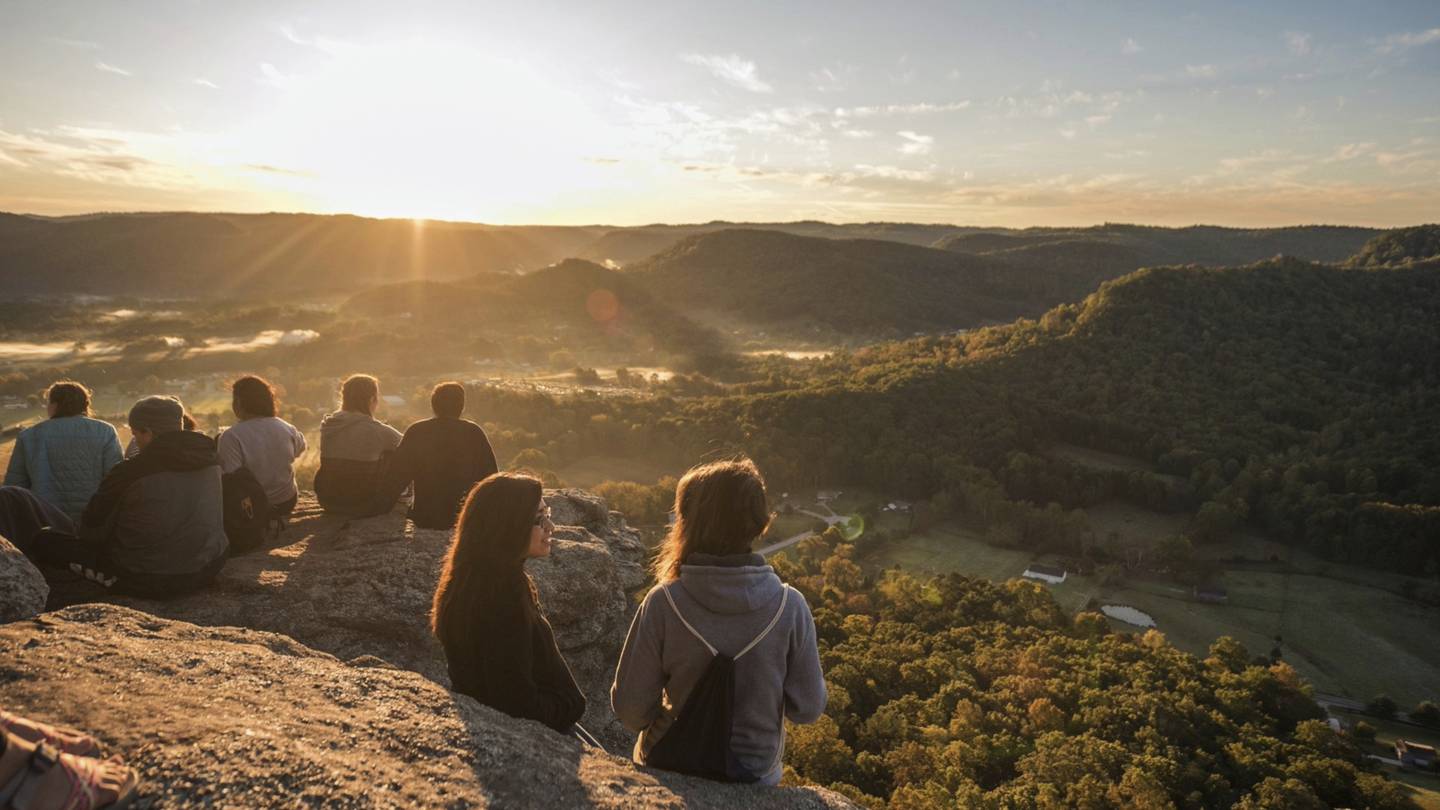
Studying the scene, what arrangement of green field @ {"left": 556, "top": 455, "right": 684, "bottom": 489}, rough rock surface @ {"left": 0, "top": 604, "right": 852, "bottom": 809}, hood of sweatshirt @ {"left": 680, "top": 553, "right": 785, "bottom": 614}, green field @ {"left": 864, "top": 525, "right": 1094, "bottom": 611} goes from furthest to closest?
green field @ {"left": 556, "top": 455, "right": 684, "bottom": 489} < green field @ {"left": 864, "top": 525, "right": 1094, "bottom": 611} < hood of sweatshirt @ {"left": 680, "top": 553, "right": 785, "bottom": 614} < rough rock surface @ {"left": 0, "top": 604, "right": 852, "bottom": 809}

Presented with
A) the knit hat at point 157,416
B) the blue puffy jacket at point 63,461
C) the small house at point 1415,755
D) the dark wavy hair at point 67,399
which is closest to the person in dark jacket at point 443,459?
the knit hat at point 157,416

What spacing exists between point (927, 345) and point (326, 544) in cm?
10260

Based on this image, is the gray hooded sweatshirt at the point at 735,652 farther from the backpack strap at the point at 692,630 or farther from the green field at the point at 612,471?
the green field at the point at 612,471

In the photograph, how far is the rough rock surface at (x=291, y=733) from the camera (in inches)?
144

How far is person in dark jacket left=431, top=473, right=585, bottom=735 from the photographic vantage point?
4.58 m

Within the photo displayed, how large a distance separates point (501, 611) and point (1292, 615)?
56.3 meters

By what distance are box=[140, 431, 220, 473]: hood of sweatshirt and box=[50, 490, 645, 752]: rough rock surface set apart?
1.67 m

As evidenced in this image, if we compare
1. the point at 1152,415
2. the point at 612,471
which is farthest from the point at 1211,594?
the point at 612,471

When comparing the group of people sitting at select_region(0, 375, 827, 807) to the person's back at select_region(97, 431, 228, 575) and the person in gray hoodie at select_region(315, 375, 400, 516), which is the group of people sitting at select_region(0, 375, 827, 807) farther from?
the person in gray hoodie at select_region(315, 375, 400, 516)

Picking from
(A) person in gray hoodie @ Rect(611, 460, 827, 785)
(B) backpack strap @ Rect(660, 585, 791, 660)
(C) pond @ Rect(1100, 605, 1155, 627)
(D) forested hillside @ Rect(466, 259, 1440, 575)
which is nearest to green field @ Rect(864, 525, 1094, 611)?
(C) pond @ Rect(1100, 605, 1155, 627)

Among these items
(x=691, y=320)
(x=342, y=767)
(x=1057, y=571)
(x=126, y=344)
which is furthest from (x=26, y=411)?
(x=691, y=320)

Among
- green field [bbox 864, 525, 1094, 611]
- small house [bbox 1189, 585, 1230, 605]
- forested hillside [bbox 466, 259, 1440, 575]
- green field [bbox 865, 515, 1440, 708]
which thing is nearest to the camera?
green field [bbox 865, 515, 1440, 708]

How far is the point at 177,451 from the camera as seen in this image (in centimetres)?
681

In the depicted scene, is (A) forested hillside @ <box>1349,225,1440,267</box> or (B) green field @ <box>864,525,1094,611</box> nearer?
(B) green field @ <box>864,525,1094,611</box>
